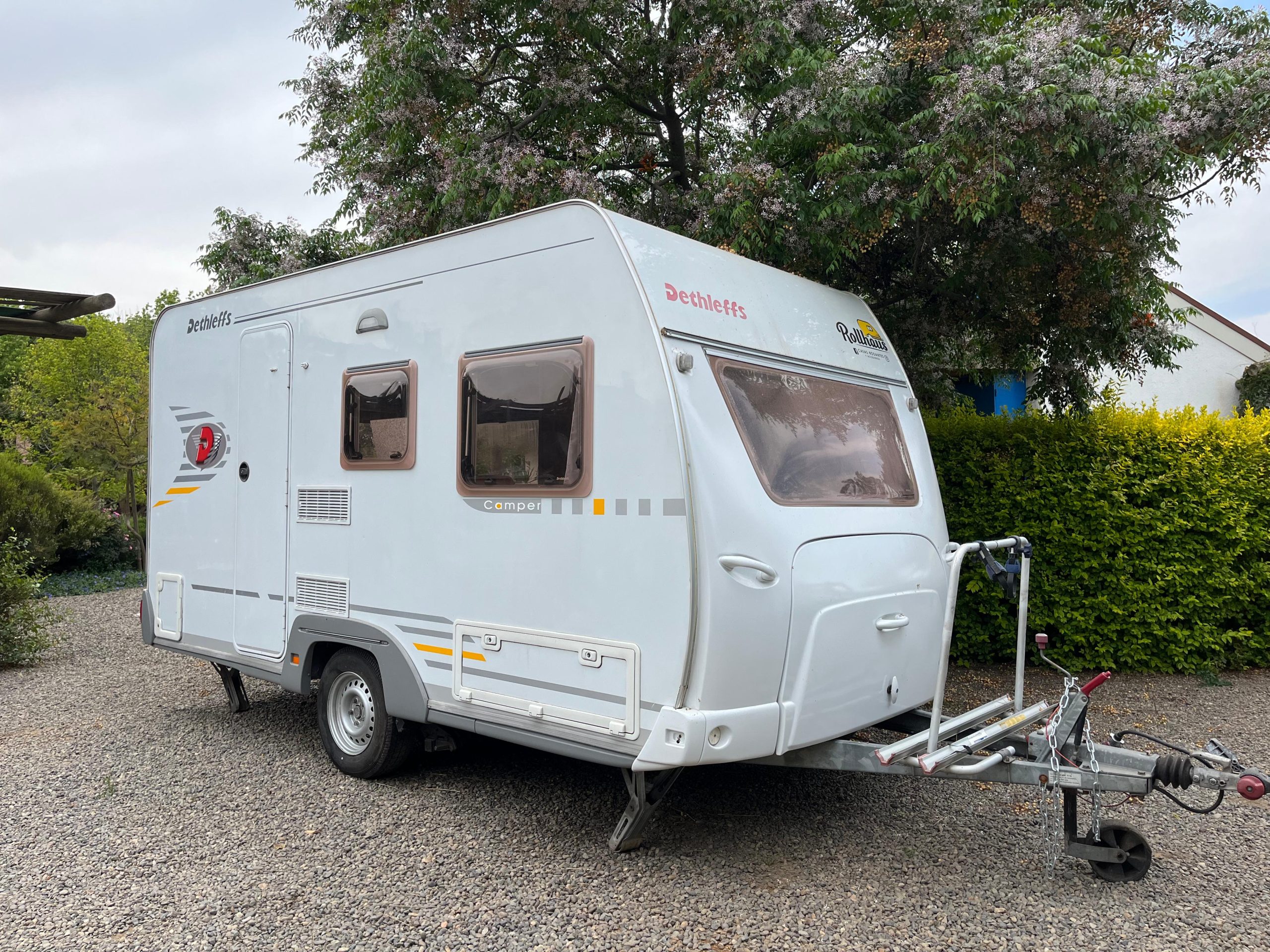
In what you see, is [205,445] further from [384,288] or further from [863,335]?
[863,335]

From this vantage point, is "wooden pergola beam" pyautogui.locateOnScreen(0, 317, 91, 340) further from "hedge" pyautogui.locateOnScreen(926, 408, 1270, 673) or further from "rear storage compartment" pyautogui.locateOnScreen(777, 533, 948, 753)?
"hedge" pyautogui.locateOnScreen(926, 408, 1270, 673)

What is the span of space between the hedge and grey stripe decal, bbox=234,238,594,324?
15.5 ft

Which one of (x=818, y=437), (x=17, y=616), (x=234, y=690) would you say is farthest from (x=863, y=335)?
(x=17, y=616)

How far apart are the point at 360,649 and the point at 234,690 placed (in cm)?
211

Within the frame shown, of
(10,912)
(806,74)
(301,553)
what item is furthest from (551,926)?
(806,74)

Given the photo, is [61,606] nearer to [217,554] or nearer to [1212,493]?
[217,554]

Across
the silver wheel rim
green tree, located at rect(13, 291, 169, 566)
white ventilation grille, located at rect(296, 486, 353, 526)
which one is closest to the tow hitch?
the silver wheel rim

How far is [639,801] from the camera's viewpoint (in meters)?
3.99

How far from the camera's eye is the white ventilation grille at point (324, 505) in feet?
16.5

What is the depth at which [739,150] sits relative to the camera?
23.2 ft

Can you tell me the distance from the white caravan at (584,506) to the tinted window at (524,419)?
12mm

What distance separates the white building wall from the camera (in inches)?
640

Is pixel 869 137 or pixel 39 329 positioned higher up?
pixel 869 137

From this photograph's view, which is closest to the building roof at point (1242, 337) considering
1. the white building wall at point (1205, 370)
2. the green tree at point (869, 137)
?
the white building wall at point (1205, 370)
